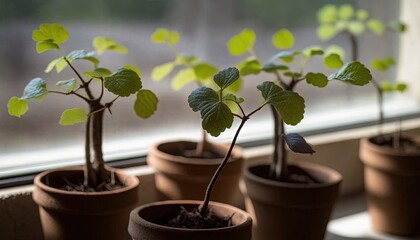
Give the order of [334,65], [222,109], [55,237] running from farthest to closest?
[334,65] → [55,237] → [222,109]

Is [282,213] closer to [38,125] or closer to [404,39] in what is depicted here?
[38,125]

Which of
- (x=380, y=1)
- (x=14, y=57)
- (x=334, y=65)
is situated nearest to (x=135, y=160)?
(x=14, y=57)

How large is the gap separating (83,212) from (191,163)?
1.02ft

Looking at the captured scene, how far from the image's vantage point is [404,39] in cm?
239

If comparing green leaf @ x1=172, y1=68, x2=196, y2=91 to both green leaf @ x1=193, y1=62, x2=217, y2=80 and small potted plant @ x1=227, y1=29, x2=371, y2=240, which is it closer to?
green leaf @ x1=193, y1=62, x2=217, y2=80

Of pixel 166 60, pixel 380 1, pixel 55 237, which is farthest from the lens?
pixel 380 1

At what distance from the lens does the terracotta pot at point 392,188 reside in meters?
1.72

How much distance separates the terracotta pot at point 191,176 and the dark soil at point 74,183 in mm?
153

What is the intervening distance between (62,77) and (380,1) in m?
1.19

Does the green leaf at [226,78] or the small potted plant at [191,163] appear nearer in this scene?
the green leaf at [226,78]

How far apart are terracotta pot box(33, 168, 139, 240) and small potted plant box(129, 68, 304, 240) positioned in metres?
0.07

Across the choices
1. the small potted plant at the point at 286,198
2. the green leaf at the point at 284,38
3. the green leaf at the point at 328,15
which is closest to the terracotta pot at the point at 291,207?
the small potted plant at the point at 286,198

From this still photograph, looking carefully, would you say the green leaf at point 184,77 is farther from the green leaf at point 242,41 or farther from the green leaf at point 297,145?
the green leaf at point 297,145

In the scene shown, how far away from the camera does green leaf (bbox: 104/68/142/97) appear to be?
1.15 metres
